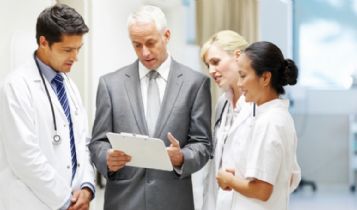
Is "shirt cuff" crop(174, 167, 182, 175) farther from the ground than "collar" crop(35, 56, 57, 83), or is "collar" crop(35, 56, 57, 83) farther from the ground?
"collar" crop(35, 56, 57, 83)

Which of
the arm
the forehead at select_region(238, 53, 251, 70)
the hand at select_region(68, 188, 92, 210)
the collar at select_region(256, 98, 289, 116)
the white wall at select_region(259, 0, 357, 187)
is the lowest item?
the white wall at select_region(259, 0, 357, 187)

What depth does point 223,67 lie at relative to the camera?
2.30 meters

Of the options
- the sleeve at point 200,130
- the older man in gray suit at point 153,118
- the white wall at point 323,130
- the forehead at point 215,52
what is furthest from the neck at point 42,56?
the white wall at point 323,130

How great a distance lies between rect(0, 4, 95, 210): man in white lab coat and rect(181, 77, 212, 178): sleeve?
410mm

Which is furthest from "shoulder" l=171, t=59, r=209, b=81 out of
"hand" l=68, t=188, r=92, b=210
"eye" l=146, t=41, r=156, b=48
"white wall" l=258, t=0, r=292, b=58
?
"white wall" l=258, t=0, r=292, b=58

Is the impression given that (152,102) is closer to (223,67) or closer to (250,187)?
(223,67)

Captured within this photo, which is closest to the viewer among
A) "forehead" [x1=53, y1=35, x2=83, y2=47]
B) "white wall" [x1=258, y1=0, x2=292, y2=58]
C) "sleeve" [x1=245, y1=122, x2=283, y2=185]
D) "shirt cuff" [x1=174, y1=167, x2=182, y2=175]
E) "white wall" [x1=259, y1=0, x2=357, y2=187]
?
"sleeve" [x1=245, y1=122, x2=283, y2=185]

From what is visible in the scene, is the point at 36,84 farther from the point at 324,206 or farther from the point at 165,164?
the point at 324,206

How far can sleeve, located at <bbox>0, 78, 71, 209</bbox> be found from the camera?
6.11 feet

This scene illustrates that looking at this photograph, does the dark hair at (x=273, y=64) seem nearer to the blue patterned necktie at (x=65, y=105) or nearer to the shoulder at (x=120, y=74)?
the shoulder at (x=120, y=74)

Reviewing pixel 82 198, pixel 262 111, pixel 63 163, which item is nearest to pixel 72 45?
pixel 63 163

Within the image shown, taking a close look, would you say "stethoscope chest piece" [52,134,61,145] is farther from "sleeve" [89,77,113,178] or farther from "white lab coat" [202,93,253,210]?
"white lab coat" [202,93,253,210]

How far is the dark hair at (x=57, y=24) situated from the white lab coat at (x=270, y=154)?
28.3 inches

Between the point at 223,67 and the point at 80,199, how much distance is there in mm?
804
